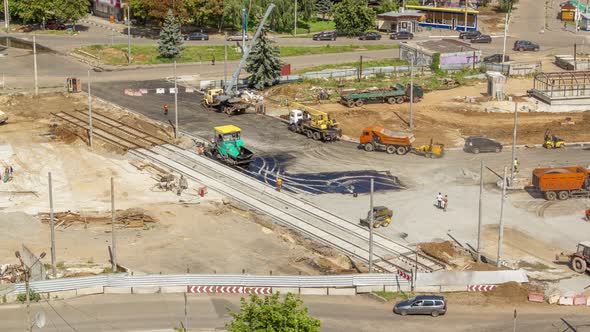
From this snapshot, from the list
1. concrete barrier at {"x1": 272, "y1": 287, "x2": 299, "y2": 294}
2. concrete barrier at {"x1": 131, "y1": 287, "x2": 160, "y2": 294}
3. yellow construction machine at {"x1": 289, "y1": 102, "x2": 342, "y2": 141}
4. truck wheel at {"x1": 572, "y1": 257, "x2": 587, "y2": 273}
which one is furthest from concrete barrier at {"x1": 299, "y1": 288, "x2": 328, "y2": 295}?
yellow construction machine at {"x1": 289, "y1": 102, "x2": 342, "y2": 141}

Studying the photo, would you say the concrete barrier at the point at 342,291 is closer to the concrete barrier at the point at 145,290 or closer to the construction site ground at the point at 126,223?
the construction site ground at the point at 126,223

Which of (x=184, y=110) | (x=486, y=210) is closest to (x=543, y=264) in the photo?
(x=486, y=210)

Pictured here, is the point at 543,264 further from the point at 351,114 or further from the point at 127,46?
the point at 127,46

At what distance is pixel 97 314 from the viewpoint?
5012 centimetres

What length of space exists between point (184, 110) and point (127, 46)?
105 feet

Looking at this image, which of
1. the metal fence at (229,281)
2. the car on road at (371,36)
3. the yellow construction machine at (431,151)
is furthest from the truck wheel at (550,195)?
the car on road at (371,36)

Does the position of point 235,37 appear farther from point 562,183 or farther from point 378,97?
point 562,183

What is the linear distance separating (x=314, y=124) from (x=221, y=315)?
35.9 metres

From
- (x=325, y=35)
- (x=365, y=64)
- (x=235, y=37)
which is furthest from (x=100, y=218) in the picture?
(x=325, y=35)

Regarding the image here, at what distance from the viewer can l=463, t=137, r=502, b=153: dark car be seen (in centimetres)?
8000

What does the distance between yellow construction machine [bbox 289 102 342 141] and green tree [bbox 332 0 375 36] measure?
5050cm

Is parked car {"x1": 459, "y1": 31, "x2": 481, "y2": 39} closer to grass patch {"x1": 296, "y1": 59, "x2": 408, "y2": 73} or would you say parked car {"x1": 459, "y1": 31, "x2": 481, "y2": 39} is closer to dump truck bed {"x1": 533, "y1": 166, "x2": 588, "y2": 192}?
grass patch {"x1": 296, "y1": 59, "x2": 408, "y2": 73}

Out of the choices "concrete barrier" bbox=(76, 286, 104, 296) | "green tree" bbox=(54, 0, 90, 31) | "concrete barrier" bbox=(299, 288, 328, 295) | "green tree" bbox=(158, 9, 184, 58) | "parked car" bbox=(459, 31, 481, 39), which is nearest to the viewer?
"concrete barrier" bbox=(76, 286, 104, 296)

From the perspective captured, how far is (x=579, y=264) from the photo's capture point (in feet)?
185
